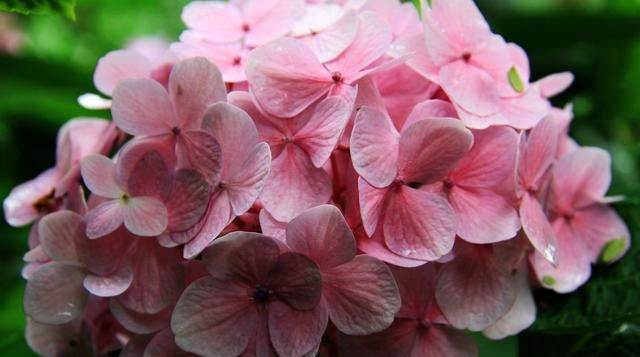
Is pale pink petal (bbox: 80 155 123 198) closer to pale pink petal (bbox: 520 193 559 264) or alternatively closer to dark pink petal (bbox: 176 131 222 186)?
dark pink petal (bbox: 176 131 222 186)

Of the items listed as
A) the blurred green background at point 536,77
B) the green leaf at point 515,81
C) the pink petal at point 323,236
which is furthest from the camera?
the blurred green background at point 536,77

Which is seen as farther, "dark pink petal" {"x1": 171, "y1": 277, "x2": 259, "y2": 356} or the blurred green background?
the blurred green background

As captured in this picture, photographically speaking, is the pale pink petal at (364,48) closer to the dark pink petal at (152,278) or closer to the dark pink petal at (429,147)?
the dark pink petal at (429,147)

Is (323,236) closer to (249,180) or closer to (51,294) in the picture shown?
(249,180)

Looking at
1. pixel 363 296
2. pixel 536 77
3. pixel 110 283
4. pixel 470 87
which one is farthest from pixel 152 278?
pixel 536 77

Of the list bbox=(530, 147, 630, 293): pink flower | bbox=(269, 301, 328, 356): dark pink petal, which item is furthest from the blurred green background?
bbox=(269, 301, 328, 356): dark pink petal

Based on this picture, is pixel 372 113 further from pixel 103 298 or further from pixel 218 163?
pixel 103 298

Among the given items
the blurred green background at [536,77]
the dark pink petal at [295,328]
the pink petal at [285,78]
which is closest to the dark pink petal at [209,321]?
the dark pink petal at [295,328]

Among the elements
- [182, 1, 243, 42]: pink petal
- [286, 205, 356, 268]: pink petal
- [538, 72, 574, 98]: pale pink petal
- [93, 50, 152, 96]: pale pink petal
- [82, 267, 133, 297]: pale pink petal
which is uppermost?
[182, 1, 243, 42]: pink petal
